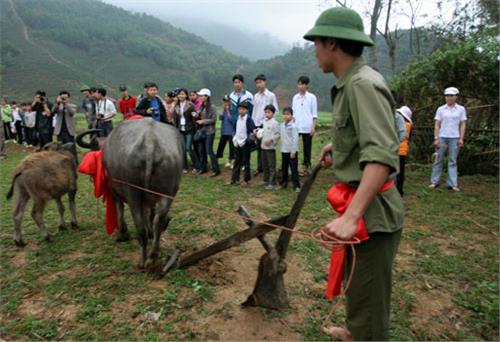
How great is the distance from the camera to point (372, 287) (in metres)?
1.98

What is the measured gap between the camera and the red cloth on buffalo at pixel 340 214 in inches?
73.9

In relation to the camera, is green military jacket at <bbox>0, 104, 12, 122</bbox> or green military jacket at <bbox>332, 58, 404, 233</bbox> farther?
green military jacket at <bbox>0, 104, 12, 122</bbox>

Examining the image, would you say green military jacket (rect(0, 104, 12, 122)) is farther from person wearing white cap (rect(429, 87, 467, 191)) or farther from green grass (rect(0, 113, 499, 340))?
person wearing white cap (rect(429, 87, 467, 191))

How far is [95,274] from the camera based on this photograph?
390 centimetres

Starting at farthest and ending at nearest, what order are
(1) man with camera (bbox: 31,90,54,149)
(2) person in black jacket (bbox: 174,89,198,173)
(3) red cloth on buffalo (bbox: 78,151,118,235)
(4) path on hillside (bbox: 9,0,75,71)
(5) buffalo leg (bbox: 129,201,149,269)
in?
(4) path on hillside (bbox: 9,0,75,71)
(1) man with camera (bbox: 31,90,54,149)
(2) person in black jacket (bbox: 174,89,198,173)
(3) red cloth on buffalo (bbox: 78,151,118,235)
(5) buffalo leg (bbox: 129,201,149,269)

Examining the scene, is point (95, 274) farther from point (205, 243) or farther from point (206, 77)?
point (206, 77)

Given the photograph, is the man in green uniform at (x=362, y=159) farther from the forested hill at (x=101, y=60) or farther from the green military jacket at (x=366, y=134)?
the forested hill at (x=101, y=60)

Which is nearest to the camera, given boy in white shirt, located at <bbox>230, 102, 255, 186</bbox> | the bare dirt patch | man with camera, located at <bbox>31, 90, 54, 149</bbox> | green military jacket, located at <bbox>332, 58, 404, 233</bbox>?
green military jacket, located at <bbox>332, 58, 404, 233</bbox>

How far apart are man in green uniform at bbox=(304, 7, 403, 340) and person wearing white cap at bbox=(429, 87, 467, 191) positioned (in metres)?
6.30

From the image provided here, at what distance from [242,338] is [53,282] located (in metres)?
2.11

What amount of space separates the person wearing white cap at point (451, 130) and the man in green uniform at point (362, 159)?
630cm

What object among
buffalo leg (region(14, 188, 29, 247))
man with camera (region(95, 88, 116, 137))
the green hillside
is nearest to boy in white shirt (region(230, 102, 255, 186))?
man with camera (region(95, 88, 116, 137))

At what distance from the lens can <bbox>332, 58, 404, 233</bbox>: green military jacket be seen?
1.67 metres

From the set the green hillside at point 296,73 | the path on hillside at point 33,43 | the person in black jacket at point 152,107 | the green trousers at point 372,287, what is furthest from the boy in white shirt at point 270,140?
the path on hillside at point 33,43
